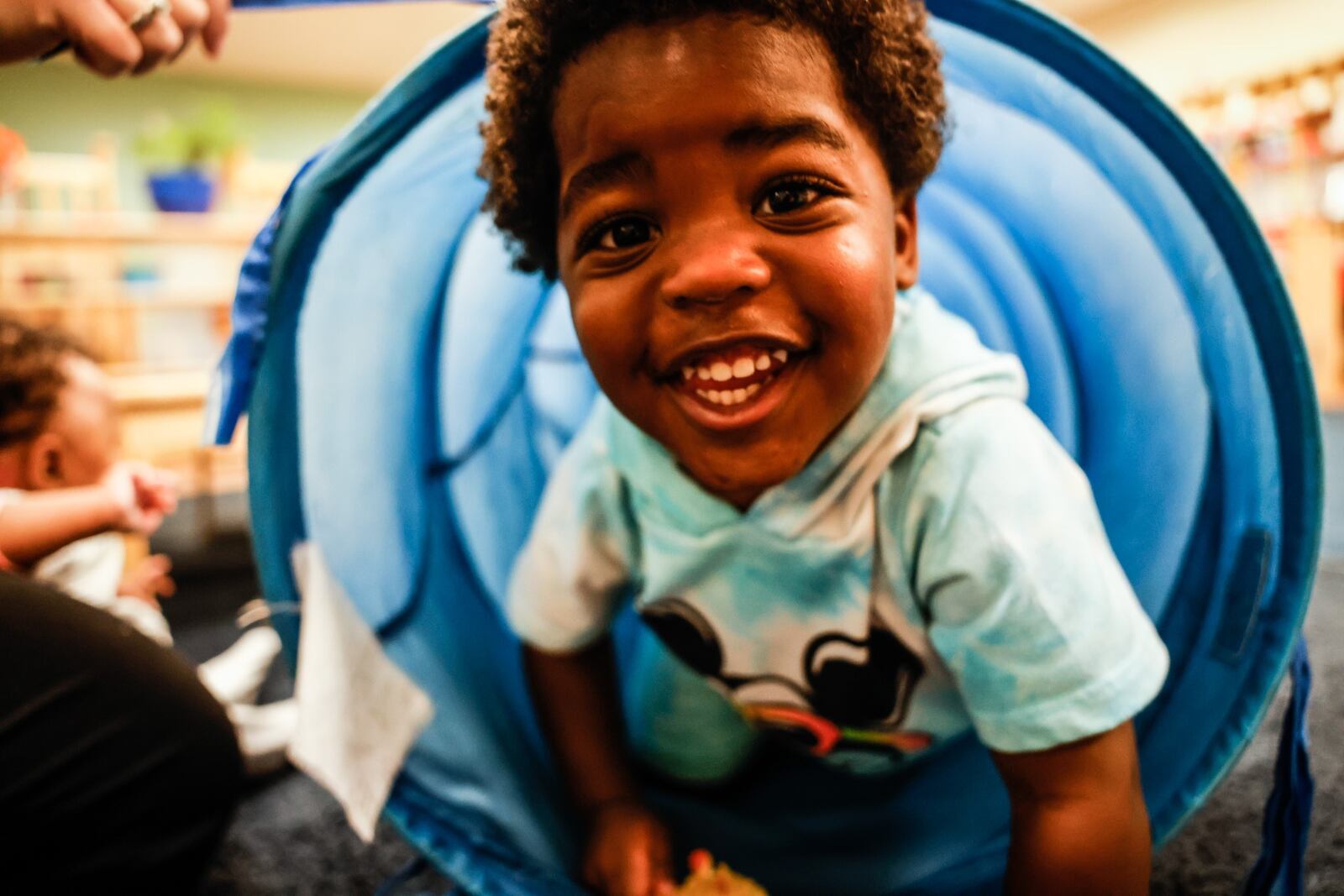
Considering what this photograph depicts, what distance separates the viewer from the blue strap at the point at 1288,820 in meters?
0.67

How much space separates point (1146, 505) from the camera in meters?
0.89

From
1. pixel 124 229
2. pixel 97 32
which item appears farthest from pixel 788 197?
pixel 124 229

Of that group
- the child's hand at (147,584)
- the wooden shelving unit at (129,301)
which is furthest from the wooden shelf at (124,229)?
the child's hand at (147,584)

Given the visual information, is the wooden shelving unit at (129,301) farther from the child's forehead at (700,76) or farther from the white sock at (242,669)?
the child's forehead at (700,76)

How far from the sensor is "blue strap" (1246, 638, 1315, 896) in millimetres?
670

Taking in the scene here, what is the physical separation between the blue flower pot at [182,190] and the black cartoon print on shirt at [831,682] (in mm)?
3100

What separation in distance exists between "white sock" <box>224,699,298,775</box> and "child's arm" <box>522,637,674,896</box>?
1.53 feet

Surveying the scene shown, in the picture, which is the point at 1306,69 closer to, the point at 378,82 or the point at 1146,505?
the point at 1146,505

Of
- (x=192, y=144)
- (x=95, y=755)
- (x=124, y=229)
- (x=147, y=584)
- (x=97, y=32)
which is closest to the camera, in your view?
(x=97, y=32)

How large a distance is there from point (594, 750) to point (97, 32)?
665 mm

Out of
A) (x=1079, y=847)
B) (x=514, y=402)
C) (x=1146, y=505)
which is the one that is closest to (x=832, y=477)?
(x=1079, y=847)

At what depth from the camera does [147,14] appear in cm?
68

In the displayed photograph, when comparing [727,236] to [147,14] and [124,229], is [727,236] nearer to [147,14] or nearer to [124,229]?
[147,14]

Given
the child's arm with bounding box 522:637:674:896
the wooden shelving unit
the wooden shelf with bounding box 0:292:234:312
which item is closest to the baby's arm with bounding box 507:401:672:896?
the child's arm with bounding box 522:637:674:896
